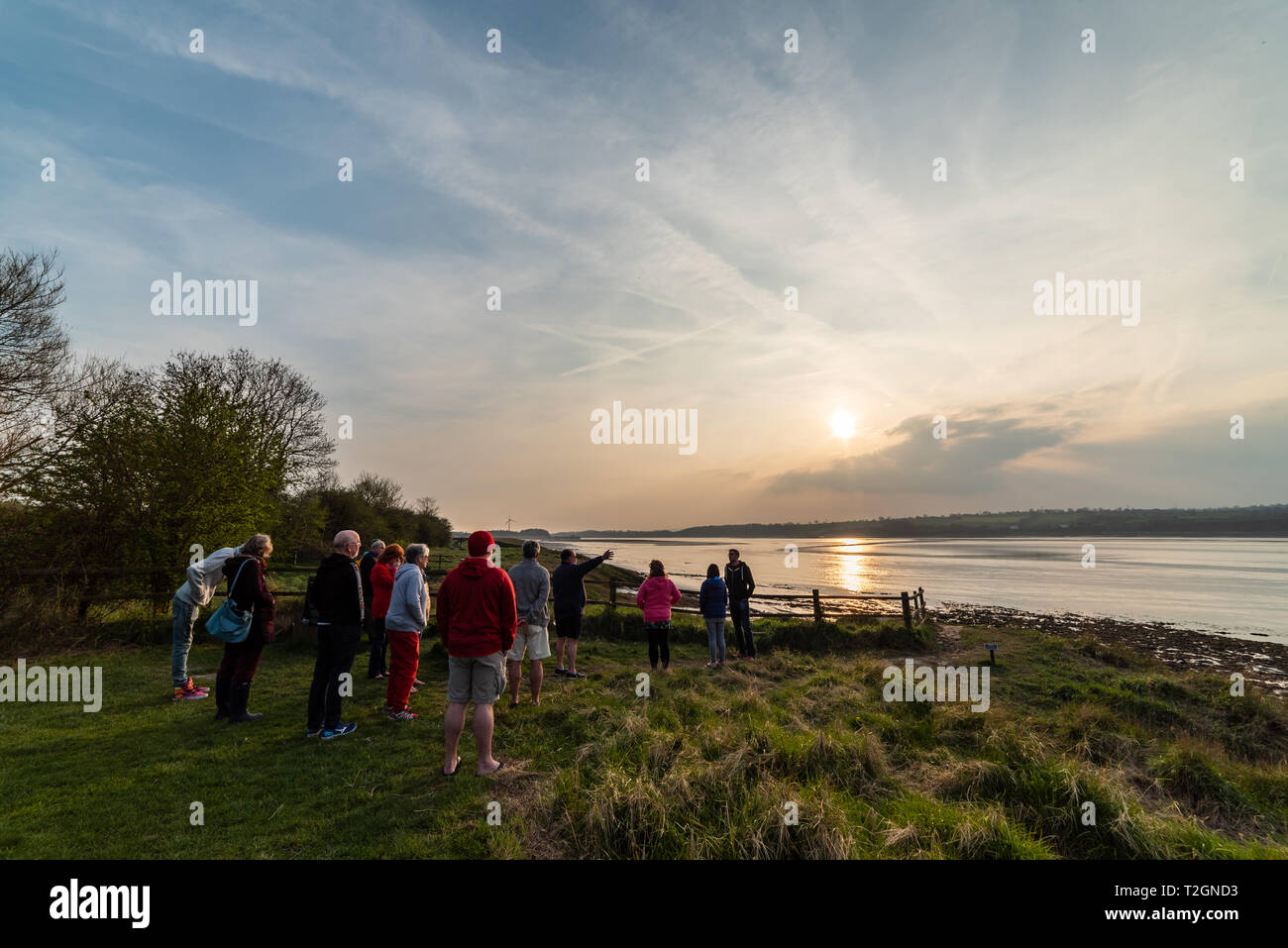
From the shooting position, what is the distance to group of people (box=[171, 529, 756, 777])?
472 cm

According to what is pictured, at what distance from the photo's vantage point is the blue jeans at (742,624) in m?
11.6

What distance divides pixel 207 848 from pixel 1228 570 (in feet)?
233

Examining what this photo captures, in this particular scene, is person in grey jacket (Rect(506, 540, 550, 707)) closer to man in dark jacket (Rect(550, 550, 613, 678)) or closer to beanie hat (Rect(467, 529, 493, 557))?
man in dark jacket (Rect(550, 550, 613, 678))

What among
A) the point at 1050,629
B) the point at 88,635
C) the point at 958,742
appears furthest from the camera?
the point at 1050,629

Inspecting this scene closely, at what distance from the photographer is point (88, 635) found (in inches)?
415

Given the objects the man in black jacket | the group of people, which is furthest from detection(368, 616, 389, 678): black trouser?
the man in black jacket

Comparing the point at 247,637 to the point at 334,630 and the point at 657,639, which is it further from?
the point at 657,639

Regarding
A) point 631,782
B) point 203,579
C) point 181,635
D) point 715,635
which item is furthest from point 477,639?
point 715,635

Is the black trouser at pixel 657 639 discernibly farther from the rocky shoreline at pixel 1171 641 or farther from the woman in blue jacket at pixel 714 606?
the rocky shoreline at pixel 1171 641

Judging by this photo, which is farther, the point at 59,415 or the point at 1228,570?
the point at 1228,570

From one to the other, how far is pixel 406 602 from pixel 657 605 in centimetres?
479

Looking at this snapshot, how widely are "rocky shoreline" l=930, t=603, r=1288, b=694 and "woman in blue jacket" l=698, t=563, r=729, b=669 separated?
15.0 m
